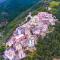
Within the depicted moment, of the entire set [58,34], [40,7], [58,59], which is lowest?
[58,59]

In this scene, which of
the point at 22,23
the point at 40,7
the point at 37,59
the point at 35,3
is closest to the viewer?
the point at 37,59

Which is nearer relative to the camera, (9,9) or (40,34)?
(40,34)

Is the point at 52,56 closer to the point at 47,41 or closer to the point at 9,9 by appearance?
the point at 47,41

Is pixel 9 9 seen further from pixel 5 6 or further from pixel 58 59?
pixel 58 59

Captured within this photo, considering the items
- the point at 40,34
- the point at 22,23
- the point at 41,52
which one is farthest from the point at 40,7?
the point at 41,52

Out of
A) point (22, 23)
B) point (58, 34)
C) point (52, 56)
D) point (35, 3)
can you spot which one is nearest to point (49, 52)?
point (52, 56)

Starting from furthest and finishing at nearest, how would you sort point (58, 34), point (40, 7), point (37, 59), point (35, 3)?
point (35, 3) < point (40, 7) < point (58, 34) < point (37, 59)

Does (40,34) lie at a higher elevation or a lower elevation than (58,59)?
higher
